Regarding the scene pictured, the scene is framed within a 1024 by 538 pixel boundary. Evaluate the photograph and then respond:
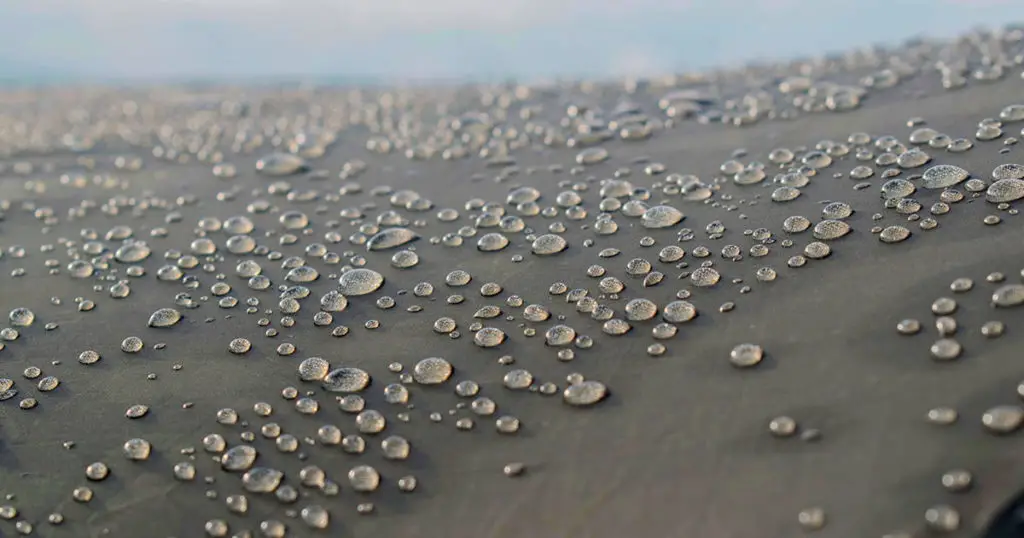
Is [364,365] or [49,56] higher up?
[49,56]

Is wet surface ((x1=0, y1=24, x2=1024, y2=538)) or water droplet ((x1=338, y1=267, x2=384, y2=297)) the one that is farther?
water droplet ((x1=338, y1=267, x2=384, y2=297))

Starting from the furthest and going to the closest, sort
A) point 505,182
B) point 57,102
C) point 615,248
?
1. point 57,102
2. point 505,182
3. point 615,248

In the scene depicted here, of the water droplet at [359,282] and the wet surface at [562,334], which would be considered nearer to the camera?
the wet surface at [562,334]

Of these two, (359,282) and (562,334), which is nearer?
(562,334)

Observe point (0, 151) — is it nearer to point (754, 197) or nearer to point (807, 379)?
point (754, 197)

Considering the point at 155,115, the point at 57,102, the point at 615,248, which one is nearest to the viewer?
the point at 615,248

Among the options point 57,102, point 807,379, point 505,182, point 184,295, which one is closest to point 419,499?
point 807,379

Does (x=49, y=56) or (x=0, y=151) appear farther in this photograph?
(x=49, y=56)
